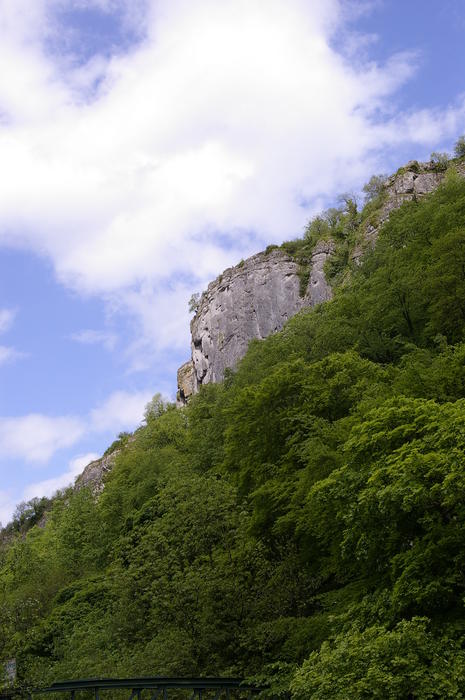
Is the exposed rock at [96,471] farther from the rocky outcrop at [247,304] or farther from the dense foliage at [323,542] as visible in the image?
the dense foliage at [323,542]

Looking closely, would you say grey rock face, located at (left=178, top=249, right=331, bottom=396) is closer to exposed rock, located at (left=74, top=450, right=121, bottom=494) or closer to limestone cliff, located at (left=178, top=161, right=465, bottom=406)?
limestone cliff, located at (left=178, top=161, right=465, bottom=406)

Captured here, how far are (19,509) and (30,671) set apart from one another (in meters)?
108

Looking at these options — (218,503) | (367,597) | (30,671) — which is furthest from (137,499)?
(367,597)

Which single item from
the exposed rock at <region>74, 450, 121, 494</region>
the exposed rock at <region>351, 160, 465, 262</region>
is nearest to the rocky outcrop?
the exposed rock at <region>351, 160, 465, 262</region>

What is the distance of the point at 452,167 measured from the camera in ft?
226

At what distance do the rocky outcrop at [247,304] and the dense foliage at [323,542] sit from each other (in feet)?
138

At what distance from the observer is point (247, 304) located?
271 ft

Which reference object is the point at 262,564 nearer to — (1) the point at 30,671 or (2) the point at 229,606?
(2) the point at 229,606

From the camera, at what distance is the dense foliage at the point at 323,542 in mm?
11578

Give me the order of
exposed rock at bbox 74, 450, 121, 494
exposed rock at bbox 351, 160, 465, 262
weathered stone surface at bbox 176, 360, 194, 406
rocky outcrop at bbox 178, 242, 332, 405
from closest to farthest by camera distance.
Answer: exposed rock at bbox 351, 160, 465, 262 → rocky outcrop at bbox 178, 242, 332, 405 → exposed rock at bbox 74, 450, 121, 494 → weathered stone surface at bbox 176, 360, 194, 406

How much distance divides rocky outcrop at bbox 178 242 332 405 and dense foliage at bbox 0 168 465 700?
4202 cm

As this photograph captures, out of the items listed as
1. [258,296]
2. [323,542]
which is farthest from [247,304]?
[323,542]

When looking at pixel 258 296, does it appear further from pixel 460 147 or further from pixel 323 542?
pixel 323 542

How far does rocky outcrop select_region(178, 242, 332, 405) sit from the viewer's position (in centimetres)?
7906
